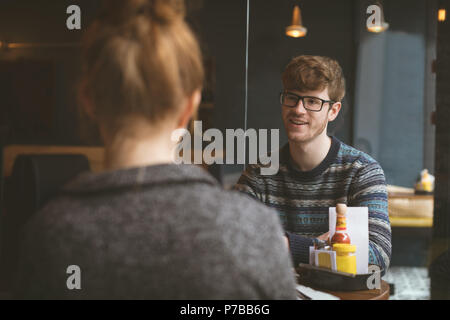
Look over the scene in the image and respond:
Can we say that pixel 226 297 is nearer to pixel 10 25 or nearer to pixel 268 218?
pixel 268 218

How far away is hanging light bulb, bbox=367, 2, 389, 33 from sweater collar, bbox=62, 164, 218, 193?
236cm

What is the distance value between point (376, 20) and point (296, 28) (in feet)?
2.52

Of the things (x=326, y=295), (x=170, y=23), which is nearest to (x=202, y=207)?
(x=170, y=23)

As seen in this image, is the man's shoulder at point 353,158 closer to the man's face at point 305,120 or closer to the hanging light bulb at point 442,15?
the man's face at point 305,120

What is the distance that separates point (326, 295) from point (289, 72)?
890 millimetres

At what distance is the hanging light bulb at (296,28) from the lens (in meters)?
2.49

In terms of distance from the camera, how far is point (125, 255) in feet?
2.13

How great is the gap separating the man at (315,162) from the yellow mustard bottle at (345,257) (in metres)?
0.40

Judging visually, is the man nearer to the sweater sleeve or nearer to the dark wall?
the sweater sleeve

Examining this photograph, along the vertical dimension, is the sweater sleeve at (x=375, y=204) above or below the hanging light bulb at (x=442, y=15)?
below

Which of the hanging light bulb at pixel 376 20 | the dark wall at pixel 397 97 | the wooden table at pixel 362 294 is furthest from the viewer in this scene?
the dark wall at pixel 397 97

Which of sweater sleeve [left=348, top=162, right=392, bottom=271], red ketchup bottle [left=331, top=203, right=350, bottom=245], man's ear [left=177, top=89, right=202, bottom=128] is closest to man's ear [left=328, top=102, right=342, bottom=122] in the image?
sweater sleeve [left=348, top=162, right=392, bottom=271]


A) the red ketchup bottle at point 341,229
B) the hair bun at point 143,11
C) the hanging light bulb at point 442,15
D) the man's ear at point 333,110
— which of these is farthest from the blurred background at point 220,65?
the hair bun at point 143,11

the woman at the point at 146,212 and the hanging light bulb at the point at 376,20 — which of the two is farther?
the hanging light bulb at the point at 376,20
